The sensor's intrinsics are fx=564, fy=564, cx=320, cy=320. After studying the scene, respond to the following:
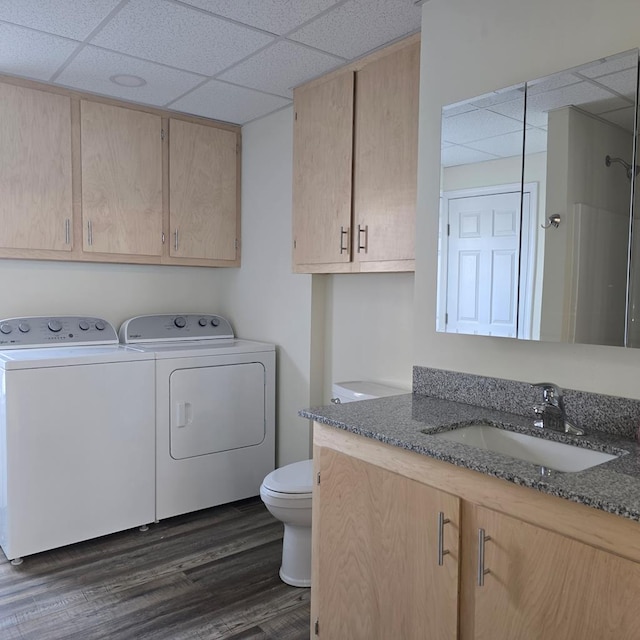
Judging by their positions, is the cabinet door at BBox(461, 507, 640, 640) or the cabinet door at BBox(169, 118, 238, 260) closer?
the cabinet door at BBox(461, 507, 640, 640)

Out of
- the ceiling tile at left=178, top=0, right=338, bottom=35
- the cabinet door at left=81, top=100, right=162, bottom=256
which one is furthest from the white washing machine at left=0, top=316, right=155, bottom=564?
the ceiling tile at left=178, top=0, right=338, bottom=35

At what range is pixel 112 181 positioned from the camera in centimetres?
311

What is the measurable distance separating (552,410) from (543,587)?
1.95ft

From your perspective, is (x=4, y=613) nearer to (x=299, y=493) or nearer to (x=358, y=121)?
(x=299, y=493)

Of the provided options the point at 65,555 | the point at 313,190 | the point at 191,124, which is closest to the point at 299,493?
the point at 65,555

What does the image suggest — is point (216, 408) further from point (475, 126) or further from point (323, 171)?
point (475, 126)

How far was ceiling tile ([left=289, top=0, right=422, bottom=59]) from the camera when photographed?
2034 millimetres

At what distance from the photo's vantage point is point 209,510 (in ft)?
10.3

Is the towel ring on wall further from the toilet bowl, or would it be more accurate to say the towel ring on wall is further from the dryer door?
the dryer door

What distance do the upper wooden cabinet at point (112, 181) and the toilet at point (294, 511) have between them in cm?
156

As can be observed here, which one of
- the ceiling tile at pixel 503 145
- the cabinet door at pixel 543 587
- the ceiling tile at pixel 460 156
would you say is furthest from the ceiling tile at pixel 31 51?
the cabinet door at pixel 543 587

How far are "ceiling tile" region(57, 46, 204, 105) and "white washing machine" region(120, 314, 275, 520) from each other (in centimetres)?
125

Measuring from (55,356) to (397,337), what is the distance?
1.60m

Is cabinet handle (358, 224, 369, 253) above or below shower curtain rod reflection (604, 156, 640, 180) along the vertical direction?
below
